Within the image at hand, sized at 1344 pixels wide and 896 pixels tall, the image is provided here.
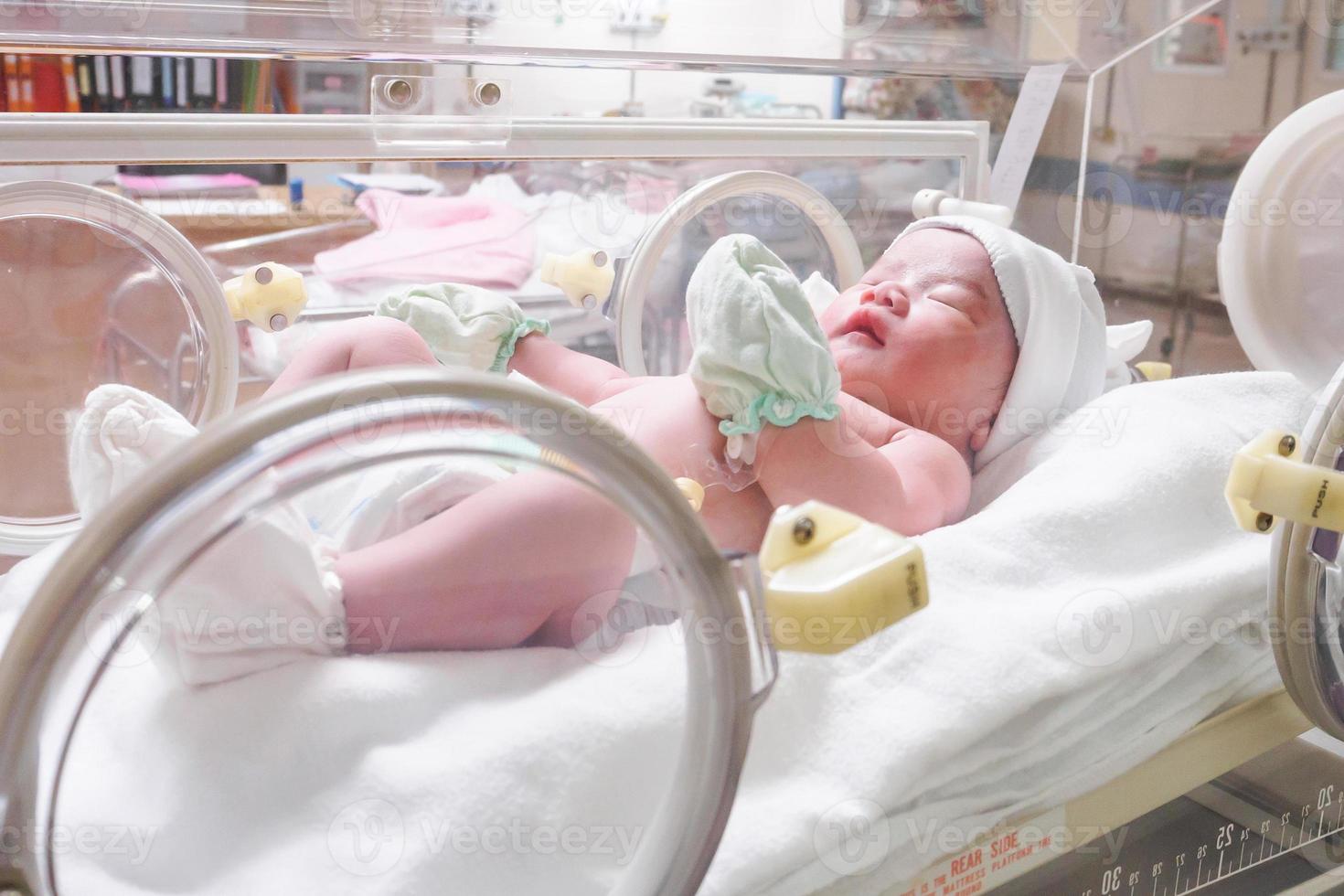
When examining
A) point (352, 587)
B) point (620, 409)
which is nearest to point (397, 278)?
point (620, 409)

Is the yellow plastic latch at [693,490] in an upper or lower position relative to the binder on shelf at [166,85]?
lower

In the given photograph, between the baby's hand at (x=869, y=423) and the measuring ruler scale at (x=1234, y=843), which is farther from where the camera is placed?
the baby's hand at (x=869, y=423)

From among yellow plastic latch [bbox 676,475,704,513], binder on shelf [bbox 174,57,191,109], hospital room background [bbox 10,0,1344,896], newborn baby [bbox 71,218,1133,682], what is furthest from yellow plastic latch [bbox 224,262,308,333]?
binder on shelf [bbox 174,57,191,109]

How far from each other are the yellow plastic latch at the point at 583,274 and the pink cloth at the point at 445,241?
1.05 feet

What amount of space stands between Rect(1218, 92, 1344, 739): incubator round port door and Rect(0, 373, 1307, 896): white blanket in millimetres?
55

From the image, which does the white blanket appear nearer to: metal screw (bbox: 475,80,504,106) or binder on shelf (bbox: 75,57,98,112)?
metal screw (bbox: 475,80,504,106)

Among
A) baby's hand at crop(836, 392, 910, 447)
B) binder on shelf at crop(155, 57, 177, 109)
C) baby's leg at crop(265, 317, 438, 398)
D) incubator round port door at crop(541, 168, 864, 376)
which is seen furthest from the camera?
binder on shelf at crop(155, 57, 177, 109)

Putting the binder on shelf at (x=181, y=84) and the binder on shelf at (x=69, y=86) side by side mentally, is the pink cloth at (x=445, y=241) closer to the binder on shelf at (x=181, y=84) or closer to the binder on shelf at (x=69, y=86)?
the binder on shelf at (x=181, y=84)

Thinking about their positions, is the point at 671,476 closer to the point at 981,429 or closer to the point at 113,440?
the point at 113,440

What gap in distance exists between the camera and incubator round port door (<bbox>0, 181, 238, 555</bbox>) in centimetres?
103

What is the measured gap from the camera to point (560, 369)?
1154mm

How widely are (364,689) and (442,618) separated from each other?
58mm

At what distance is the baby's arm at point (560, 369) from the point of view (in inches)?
45.1

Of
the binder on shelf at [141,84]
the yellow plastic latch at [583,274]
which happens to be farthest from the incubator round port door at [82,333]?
the binder on shelf at [141,84]
